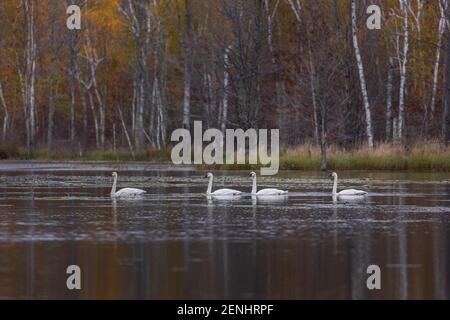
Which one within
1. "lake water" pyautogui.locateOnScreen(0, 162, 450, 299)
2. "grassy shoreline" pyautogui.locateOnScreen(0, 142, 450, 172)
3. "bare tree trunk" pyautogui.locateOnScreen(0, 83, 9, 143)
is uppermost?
"bare tree trunk" pyautogui.locateOnScreen(0, 83, 9, 143)

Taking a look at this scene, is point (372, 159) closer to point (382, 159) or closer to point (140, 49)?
point (382, 159)

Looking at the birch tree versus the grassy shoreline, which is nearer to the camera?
the grassy shoreline

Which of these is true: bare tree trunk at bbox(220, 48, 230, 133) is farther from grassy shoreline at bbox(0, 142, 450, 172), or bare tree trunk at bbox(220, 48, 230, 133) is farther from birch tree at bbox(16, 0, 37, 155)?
birch tree at bbox(16, 0, 37, 155)

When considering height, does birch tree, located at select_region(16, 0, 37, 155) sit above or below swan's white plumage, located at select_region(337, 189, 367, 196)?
above

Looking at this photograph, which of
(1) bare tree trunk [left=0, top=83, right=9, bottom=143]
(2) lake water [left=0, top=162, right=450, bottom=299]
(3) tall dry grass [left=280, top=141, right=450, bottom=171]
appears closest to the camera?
(2) lake water [left=0, top=162, right=450, bottom=299]

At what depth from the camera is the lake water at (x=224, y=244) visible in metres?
13.2

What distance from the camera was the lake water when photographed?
13.2 m

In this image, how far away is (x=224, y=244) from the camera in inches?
669

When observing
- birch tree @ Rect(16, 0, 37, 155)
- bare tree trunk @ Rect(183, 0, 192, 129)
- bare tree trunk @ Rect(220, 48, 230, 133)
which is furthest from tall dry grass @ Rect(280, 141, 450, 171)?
birch tree @ Rect(16, 0, 37, 155)

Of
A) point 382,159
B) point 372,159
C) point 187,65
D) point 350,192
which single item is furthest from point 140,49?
point 350,192

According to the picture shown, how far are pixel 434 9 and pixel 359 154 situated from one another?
16.5 metres
